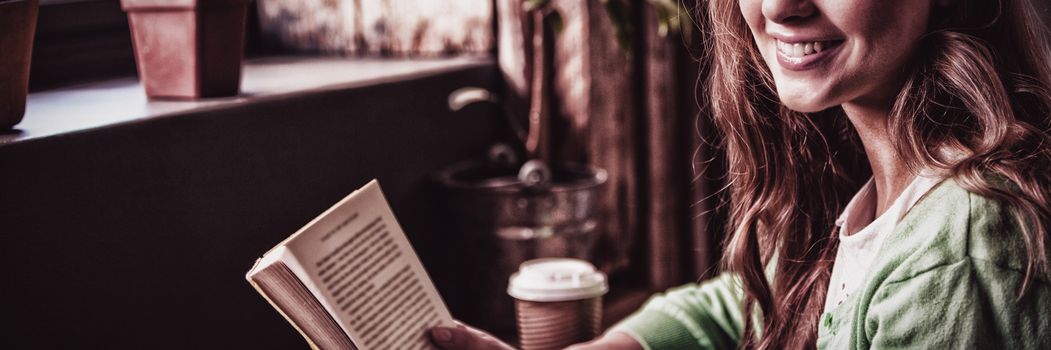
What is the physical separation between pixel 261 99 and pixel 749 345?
85 cm

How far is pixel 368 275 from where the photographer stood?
3.73 feet

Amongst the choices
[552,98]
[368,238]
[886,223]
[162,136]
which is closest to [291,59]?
[552,98]

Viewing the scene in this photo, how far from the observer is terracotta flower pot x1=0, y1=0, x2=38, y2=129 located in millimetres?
1272

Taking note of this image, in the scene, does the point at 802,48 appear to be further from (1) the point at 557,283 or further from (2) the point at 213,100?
(2) the point at 213,100

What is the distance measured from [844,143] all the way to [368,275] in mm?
647

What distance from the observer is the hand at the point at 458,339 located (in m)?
1.22

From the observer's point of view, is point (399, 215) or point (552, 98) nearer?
point (399, 215)

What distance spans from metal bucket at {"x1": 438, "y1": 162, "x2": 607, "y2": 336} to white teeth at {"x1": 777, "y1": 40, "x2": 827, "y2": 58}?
38.3 inches

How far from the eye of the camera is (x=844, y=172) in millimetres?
1358

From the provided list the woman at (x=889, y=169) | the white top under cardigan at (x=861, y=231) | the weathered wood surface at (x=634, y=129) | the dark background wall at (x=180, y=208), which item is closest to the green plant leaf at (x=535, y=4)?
the weathered wood surface at (x=634, y=129)

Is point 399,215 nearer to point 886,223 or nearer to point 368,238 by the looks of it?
point 368,238

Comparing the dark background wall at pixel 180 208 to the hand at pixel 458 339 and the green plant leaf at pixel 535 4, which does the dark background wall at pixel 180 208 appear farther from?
the hand at pixel 458 339

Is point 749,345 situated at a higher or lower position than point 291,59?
lower

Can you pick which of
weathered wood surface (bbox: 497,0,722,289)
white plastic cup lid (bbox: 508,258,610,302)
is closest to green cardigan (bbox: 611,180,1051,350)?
white plastic cup lid (bbox: 508,258,610,302)
